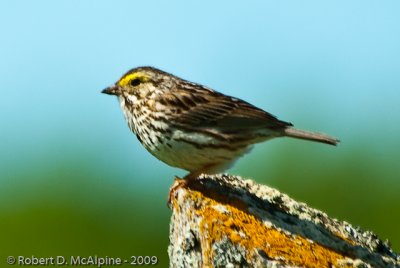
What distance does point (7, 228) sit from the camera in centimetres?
1616

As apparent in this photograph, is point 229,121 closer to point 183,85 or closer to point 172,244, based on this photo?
point 183,85

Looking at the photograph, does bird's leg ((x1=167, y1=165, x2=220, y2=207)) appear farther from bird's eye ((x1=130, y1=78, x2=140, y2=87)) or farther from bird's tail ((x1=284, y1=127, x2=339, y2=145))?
bird's eye ((x1=130, y1=78, x2=140, y2=87))

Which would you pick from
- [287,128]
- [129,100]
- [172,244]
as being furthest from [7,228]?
[172,244]

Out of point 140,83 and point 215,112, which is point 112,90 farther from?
point 215,112

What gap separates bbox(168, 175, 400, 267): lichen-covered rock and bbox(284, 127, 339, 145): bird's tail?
1.16m

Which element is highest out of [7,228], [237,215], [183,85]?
[183,85]

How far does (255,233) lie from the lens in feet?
32.8

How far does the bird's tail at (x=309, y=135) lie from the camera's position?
12.7m

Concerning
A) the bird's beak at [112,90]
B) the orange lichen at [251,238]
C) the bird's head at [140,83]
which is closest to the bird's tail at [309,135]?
the bird's head at [140,83]

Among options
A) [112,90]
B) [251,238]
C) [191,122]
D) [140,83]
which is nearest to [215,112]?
[191,122]

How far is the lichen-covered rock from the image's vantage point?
31.8 ft

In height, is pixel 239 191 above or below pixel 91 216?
above

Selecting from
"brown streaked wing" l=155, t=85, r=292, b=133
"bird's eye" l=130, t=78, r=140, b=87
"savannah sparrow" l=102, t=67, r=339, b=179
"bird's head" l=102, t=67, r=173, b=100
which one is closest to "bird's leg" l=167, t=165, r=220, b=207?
"savannah sparrow" l=102, t=67, r=339, b=179

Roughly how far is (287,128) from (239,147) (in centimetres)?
54
